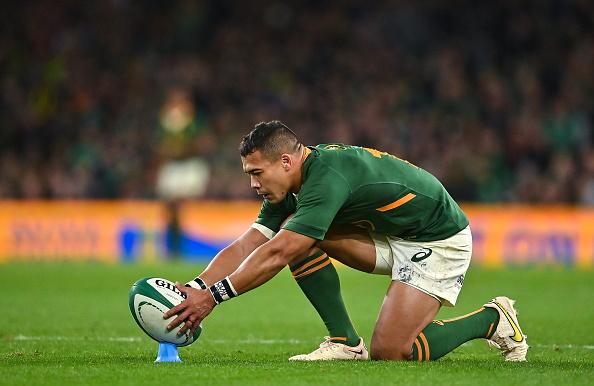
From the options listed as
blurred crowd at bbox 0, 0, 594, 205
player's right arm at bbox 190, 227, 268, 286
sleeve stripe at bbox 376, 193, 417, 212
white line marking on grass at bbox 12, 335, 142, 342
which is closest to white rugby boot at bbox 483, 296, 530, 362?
sleeve stripe at bbox 376, 193, 417, 212

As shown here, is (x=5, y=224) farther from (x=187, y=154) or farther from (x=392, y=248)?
(x=392, y=248)

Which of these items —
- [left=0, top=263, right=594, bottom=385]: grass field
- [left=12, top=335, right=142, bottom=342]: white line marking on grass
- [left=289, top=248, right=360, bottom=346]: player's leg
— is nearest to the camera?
[left=0, top=263, right=594, bottom=385]: grass field

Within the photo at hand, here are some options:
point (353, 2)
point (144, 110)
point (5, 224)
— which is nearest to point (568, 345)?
point (5, 224)

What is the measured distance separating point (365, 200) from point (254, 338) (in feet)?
6.31

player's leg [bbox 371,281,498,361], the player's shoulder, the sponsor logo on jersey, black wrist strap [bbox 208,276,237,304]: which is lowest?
player's leg [bbox 371,281,498,361]

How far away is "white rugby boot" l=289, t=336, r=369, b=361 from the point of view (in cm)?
529

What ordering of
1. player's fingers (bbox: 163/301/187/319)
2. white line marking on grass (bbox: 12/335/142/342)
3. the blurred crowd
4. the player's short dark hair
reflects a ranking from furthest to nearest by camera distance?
the blurred crowd → white line marking on grass (bbox: 12/335/142/342) → the player's short dark hair → player's fingers (bbox: 163/301/187/319)

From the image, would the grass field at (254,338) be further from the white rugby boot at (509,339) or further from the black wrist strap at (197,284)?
the black wrist strap at (197,284)

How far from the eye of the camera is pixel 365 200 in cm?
507

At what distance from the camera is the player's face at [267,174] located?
16.1ft

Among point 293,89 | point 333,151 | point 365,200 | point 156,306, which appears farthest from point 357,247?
point 293,89

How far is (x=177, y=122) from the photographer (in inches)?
580

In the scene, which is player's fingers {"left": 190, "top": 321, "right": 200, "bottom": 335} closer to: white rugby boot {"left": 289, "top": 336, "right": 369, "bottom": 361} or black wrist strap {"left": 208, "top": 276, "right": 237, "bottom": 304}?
black wrist strap {"left": 208, "top": 276, "right": 237, "bottom": 304}

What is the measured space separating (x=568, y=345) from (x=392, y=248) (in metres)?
1.63
